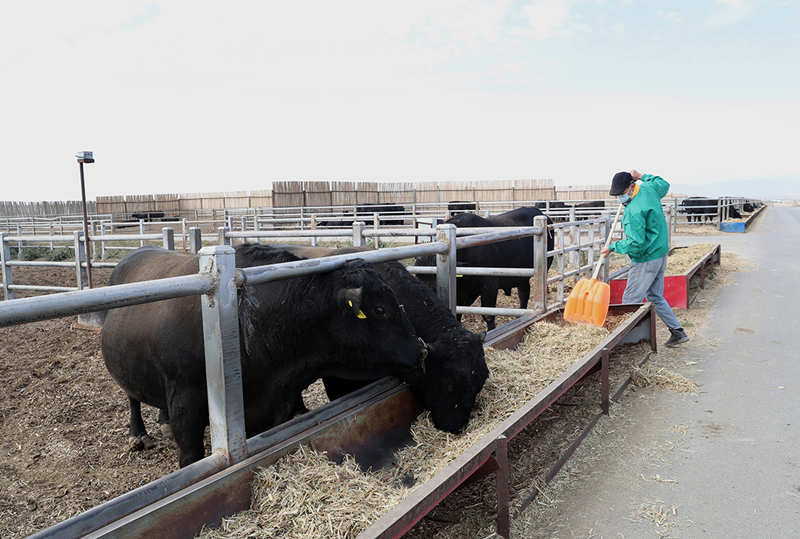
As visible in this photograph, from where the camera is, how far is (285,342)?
132 inches

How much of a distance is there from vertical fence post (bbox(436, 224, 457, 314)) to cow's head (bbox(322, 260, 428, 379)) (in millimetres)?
1157

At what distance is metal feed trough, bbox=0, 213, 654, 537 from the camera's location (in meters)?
1.96

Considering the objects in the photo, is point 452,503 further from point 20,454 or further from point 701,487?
point 20,454

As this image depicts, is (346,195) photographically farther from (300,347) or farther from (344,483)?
(344,483)

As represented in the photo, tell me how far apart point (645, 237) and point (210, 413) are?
220 inches

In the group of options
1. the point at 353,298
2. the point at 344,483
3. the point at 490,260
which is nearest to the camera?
the point at 344,483

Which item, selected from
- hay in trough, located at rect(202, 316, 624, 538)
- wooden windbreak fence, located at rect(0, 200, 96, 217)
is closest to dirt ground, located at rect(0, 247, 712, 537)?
hay in trough, located at rect(202, 316, 624, 538)

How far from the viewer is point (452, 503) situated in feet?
11.5

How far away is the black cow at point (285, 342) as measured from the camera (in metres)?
3.30

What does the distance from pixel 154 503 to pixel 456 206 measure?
2863 centimetres

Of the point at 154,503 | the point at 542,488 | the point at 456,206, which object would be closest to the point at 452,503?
the point at 542,488

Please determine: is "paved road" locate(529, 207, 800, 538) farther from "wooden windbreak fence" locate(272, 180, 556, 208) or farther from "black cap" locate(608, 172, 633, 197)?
"wooden windbreak fence" locate(272, 180, 556, 208)

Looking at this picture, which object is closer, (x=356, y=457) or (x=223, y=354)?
(x=223, y=354)

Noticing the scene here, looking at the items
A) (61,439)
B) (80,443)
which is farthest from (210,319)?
(61,439)
